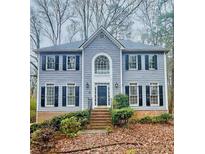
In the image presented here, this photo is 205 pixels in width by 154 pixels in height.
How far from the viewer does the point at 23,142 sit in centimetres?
416

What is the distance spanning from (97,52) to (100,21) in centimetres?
38

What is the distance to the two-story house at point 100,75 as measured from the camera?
4.18 meters

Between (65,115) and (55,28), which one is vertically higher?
(55,28)

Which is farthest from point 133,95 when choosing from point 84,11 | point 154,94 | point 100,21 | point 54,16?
point 54,16

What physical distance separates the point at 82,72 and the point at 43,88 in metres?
0.51

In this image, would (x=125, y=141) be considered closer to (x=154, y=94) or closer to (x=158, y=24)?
(x=154, y=94)

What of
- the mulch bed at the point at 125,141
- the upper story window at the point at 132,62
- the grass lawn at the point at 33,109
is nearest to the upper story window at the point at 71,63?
the grass lawn at the point at 33,109

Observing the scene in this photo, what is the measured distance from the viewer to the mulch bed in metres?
4.06
